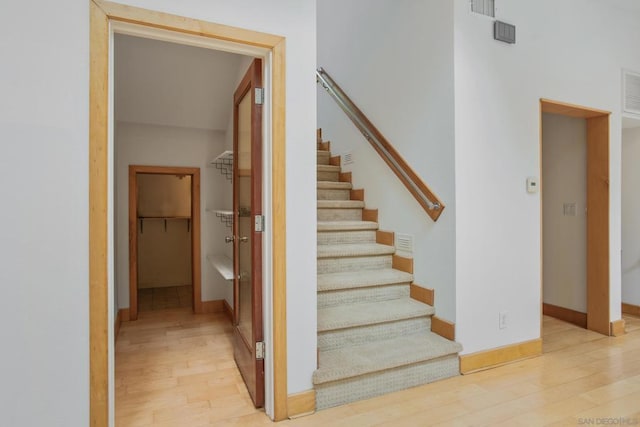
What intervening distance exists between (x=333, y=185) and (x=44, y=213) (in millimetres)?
2678

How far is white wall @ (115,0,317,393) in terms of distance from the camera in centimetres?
202

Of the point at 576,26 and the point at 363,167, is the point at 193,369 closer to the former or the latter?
the point at 363,167

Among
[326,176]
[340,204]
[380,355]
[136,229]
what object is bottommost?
[380,355]

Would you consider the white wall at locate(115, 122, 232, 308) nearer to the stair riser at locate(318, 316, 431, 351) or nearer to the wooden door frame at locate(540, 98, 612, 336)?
the stair riser at locate(318, 316, 431, 351)

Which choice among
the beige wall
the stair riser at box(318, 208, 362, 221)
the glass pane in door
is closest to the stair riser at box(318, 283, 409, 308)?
the glass pane in door

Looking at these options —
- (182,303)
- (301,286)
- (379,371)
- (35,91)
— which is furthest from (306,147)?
(182,303)

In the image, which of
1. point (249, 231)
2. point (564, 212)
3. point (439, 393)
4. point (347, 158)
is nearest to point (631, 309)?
point (564, 212)

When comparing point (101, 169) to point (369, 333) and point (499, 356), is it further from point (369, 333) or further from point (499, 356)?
point (499, 356)

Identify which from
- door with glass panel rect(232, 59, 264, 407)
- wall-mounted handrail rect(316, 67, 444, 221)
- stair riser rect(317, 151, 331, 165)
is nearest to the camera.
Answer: door with glass panel rect(232, 59, 264, 407)

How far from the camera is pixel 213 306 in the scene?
169 inches

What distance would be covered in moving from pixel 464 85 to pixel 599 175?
5.97 feet

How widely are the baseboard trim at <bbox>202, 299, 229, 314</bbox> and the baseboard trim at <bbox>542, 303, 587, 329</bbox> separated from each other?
3.70 meters

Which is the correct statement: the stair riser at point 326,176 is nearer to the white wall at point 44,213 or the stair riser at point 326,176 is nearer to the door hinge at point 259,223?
the door hinge at point 259,223

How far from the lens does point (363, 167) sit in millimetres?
3734
